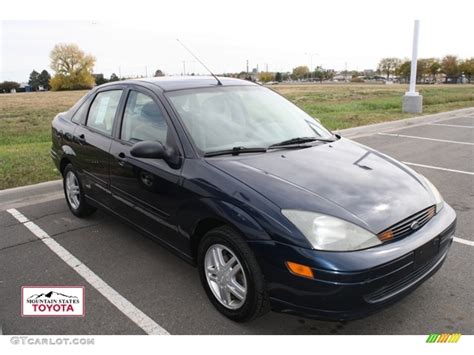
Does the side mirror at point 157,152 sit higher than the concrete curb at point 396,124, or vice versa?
the side mirror at point 157,152

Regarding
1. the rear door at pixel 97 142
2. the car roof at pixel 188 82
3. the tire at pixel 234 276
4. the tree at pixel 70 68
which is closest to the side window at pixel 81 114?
the rear door at pixel 97 142

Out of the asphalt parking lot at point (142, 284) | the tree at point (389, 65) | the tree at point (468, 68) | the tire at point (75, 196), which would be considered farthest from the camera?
the tree at point (389, 65)

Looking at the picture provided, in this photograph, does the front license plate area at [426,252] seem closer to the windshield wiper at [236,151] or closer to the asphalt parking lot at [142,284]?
the asphalt parking lot at [142,284]

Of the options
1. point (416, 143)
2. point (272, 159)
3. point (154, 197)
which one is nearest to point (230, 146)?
point (272, 159)

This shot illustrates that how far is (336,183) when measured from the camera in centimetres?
278

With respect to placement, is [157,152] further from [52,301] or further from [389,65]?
[389,65]

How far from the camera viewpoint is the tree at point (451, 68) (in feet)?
334

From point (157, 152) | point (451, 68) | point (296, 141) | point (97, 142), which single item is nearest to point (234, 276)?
point (157, 152)

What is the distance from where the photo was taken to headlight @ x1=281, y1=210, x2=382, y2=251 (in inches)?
94.1

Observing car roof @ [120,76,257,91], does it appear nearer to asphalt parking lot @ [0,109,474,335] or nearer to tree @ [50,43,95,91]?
asphalt parking lot @ [0,109,474,335]

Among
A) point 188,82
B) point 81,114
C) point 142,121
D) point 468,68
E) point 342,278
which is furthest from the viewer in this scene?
point 468,68

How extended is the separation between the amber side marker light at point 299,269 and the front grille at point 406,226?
47 cm

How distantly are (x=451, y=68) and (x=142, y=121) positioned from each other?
377 ft

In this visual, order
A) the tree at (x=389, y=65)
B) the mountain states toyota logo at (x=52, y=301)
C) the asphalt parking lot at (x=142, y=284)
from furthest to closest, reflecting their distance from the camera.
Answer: the tree at (x=389, y=65)
the mountain states toyota logo at (x=52, y=301)
the asphalt parking lot at (x=142, y=284)
